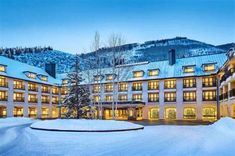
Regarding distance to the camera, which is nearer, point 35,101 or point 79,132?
point 79,132

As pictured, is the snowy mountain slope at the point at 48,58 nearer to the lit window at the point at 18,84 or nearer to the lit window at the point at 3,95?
the lit window at the point at 18,84

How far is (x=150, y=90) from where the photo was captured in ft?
164

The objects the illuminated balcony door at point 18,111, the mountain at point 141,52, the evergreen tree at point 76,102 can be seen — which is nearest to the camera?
the evergreen tree at point 76,102

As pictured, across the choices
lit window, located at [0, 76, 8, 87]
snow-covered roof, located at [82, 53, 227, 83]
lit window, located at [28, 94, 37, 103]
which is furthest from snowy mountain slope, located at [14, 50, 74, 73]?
lit window, located at [0, 76, 8, 87]

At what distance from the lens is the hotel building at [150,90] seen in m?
44.9

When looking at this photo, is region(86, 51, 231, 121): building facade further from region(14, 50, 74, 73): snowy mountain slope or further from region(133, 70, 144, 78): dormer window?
region(14, 50, 74, 73): snowy mountain slope

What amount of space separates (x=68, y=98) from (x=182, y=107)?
25288 millimetres

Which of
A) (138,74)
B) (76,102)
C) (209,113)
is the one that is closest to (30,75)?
(138,74)

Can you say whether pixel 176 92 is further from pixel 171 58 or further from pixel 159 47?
pixel 159 47

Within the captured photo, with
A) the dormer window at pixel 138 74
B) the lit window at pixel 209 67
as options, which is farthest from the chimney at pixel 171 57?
the lit window at pixel 209 67

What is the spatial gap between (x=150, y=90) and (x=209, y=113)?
10.8 m

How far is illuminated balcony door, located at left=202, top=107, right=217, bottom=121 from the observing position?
146ft

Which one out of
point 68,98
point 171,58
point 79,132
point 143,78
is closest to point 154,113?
point 143,78

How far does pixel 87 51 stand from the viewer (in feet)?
119
